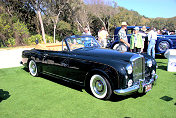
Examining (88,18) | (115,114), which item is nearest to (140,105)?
(115,114)

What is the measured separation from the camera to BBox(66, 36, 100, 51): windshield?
4.42 meters

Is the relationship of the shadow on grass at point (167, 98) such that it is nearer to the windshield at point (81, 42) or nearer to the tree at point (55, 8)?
the windshield at point (81, 42)

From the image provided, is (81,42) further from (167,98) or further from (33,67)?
(167,98)

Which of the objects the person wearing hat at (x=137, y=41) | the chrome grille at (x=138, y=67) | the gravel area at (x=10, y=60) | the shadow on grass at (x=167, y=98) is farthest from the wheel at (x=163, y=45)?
the gravel area at (x=10, y=60)

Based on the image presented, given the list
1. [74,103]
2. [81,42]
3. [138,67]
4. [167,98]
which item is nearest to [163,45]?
[167,98]

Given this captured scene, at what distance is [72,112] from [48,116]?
0.45 metres

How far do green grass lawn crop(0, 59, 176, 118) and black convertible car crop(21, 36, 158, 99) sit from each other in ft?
0.95

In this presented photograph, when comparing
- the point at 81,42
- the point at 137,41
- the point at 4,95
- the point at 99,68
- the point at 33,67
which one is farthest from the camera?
the point at 137,41

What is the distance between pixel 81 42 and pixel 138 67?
1853mm

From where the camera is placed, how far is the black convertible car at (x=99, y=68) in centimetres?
318

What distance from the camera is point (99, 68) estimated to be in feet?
11.1

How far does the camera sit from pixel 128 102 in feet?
11.2

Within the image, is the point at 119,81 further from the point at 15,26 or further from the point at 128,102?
the point at 15,26

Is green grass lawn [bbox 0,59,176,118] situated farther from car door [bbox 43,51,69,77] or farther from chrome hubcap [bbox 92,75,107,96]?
car door [bbox 43,51,69,77]
